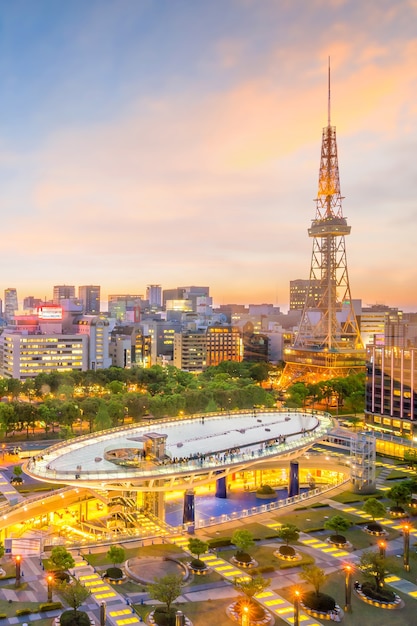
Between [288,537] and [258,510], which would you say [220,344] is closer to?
[258,510]

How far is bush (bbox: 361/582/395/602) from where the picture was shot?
121 feet

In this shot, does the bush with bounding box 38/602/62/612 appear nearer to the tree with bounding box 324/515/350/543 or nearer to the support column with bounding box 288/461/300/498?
the tree with bounding box 324/515/350/543

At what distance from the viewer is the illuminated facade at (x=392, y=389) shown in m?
89.0

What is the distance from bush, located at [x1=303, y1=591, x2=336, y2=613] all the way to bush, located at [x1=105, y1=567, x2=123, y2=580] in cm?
1249

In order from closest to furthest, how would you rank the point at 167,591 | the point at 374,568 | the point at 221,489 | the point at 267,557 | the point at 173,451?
1. the point at 167,591
2. the point at 374,568
3. the point at 267,557
4. the point at 173,451
5. the point at 221,489

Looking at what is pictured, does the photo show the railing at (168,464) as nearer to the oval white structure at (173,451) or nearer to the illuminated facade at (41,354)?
the oval white structure at (173,451)

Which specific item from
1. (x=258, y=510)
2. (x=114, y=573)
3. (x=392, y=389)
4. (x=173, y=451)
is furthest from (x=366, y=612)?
(x=392, y=389)

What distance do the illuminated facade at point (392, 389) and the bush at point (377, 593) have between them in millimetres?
54141

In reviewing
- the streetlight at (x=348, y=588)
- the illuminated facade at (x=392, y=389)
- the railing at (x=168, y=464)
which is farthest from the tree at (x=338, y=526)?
the illuminated facade at (x=392, y=389)

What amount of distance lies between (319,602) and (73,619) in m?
14.8

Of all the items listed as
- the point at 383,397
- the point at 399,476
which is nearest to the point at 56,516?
the point at 399,476

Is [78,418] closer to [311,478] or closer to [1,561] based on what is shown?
[311,478]

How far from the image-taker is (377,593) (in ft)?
122

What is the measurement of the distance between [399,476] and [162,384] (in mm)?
64441
